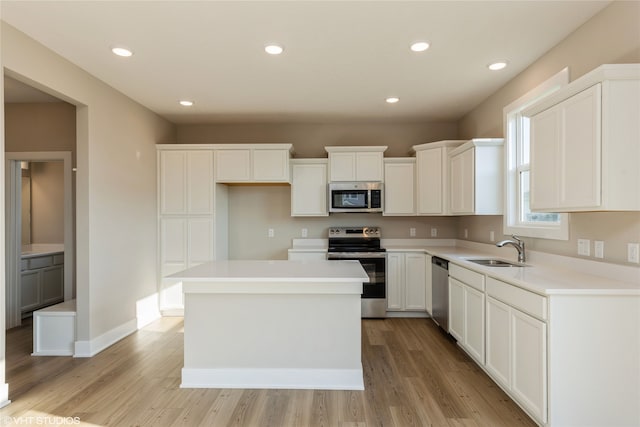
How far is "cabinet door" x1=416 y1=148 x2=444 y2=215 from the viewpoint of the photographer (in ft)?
14.1

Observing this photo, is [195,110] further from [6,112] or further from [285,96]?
[6,112]

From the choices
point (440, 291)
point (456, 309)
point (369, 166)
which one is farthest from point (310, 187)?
point (456, 309)

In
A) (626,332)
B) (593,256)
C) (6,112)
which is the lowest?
(626,332)

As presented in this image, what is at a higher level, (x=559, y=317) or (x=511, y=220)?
(x=511, y=220)

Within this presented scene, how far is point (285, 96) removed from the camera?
3846mm

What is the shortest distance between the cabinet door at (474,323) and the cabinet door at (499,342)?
0.36 feet

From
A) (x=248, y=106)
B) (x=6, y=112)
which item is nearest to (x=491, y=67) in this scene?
(x=248, y=106)

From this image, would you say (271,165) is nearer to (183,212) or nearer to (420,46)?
(183,212)

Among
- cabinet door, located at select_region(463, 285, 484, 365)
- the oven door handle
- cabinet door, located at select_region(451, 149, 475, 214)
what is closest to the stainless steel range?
the oven door handle

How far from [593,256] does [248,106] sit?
3.73m

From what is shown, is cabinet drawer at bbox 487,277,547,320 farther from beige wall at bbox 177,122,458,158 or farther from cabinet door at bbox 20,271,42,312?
cabinet door at bbox 20,271,42,312

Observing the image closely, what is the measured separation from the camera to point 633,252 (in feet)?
6.47

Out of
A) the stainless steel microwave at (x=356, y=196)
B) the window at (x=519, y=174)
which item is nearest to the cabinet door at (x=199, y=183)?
the stainless steel microwave at (x=356, y=196)

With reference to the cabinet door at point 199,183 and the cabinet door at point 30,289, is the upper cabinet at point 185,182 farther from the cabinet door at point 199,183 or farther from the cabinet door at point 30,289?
the cabinet door at point 30,289
